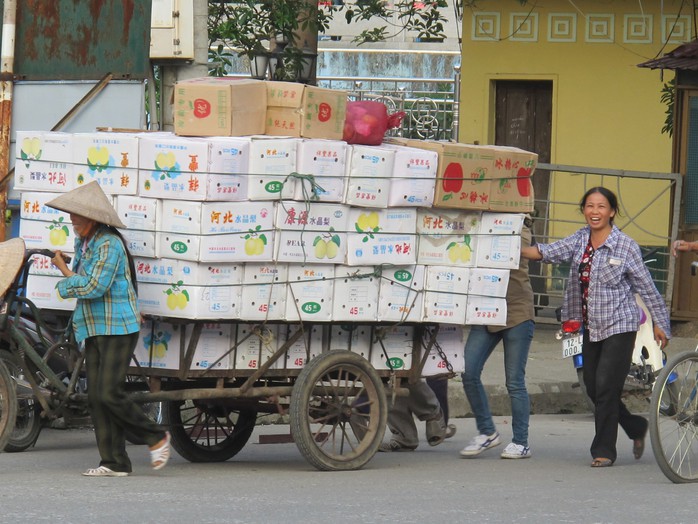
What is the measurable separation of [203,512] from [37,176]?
239 cm

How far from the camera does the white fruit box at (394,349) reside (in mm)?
7762

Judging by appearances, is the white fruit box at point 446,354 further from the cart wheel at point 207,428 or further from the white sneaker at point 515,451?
the cart wheel at point 207,428

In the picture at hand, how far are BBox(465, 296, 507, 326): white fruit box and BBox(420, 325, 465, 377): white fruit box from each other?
0.30m

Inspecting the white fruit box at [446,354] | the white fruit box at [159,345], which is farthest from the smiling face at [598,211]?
the white fruit box at [159,345]

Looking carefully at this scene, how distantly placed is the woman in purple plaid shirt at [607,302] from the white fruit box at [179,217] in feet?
7.04

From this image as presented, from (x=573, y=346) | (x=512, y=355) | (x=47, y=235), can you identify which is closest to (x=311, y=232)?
(x=47, y=235)

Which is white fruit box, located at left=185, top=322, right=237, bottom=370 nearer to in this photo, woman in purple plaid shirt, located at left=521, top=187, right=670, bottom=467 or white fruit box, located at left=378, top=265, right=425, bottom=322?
white fruit box, located at left=378, top=265, right=425, bottom=322

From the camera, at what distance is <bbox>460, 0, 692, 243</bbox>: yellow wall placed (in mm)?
16109

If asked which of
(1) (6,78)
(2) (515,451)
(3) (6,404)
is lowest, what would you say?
(2) (515,451)

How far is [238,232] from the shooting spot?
22.8 feet

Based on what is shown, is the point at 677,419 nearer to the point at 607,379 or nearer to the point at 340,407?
the point at 607,379

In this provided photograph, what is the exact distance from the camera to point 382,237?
737 cm

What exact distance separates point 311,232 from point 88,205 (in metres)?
1.18

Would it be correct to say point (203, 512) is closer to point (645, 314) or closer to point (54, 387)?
point (54, 387)
